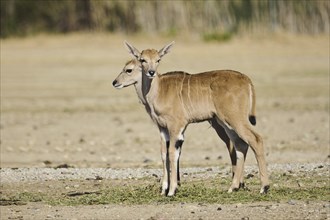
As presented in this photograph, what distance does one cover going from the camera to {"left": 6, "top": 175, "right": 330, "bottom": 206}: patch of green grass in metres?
14.5

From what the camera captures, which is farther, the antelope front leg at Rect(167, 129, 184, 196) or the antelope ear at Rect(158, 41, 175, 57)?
the antelope ear at Rect(158, 41, 175, 57)

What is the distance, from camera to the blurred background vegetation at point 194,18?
44469mm

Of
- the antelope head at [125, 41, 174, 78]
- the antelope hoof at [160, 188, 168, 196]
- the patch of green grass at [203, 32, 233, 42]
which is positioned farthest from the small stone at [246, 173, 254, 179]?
the patch of green grass at [203, 32, 233, 42]

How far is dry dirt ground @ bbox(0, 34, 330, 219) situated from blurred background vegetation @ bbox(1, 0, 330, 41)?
3.37 feet

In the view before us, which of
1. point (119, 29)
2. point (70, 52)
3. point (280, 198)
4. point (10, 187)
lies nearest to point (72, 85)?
point (70, 52)

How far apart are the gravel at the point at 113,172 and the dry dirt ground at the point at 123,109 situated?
125cm

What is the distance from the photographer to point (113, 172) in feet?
58.2

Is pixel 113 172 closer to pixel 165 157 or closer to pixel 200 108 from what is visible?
pixel 165 157

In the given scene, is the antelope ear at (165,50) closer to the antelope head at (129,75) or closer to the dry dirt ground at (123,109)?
the antelope head at (129,75)

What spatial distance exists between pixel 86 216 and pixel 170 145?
1915 millimetres

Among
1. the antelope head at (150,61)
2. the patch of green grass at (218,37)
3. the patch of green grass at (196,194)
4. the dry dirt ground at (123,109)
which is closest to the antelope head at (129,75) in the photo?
the antelope head at (150,61)

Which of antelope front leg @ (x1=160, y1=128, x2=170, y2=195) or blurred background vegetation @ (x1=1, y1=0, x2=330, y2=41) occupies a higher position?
blurred background vegetation @ (x1=1, y1=0, x2=330, y2=41)

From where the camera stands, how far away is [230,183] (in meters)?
16.1

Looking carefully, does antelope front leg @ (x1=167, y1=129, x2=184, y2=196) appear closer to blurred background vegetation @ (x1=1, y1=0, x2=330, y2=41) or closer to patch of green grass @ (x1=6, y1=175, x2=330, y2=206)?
patch of green grass @ (x1=6, y1=175, x2=330, y2=206)
